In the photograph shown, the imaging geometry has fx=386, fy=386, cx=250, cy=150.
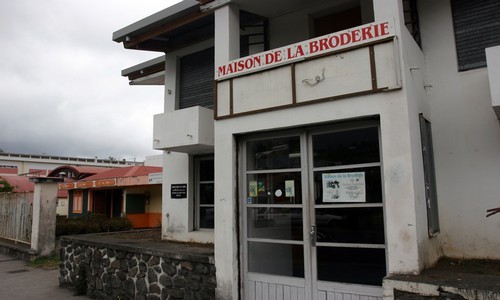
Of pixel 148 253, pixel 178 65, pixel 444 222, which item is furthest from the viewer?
pixel 178 65

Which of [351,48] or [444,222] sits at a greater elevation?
[351,48]

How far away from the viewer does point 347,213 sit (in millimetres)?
5137

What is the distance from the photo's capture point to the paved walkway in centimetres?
812

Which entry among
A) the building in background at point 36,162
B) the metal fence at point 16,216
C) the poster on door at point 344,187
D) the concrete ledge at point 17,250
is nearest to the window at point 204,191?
the poster on door at point 344,187

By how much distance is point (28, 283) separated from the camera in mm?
9266

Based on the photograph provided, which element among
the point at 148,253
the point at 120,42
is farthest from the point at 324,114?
the point at 120,42

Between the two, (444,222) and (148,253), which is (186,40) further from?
(444,222)

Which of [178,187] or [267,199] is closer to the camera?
[267,199]

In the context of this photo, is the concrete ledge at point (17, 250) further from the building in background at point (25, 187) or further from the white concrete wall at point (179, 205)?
the building in background at point (25, 187)

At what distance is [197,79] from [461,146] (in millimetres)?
5647

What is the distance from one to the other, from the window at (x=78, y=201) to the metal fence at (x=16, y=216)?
→ 8.69 metres

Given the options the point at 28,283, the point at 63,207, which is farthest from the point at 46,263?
the point at 63,207

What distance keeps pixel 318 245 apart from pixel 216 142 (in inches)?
89.9

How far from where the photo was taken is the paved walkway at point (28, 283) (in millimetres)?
8120
